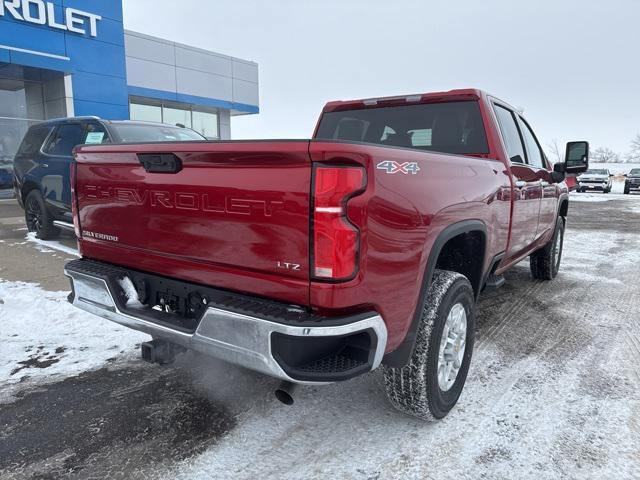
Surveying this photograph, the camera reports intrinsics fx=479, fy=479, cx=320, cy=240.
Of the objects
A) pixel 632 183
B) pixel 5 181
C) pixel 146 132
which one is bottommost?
Answer: pixel 632 183

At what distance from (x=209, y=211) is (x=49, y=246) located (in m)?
6.02

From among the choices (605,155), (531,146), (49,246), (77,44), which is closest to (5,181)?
(77,44)

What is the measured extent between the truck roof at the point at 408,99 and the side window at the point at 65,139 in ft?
13.8

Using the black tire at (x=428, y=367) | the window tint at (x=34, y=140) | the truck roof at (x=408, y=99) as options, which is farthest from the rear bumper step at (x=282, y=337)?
the window tint at (x=34, y=140)

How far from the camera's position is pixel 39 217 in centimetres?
743

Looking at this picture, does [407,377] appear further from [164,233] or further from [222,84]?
[222,84]

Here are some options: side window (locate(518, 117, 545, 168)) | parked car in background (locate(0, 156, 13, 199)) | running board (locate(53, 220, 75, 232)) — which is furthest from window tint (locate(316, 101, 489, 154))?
parked car in background (locate(0, 156, 13, 199))

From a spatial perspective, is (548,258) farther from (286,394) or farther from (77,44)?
(77,44)

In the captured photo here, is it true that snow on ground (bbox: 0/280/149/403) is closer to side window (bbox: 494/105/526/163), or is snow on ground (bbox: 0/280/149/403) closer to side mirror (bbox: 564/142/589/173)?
side window (bbox: 494/105/526/163)

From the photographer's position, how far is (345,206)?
72.9 inches

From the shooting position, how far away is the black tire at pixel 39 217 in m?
7.23

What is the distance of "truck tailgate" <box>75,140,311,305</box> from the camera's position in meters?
1.94

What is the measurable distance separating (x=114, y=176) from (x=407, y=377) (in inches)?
74.9

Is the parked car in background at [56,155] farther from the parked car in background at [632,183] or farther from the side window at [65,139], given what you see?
the parked car in background at [632,183]
